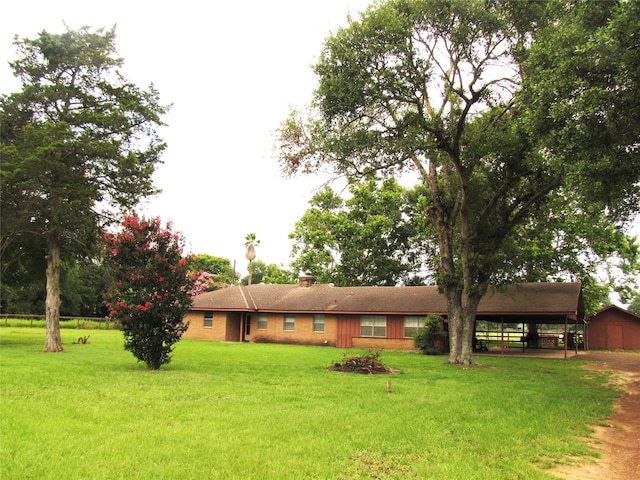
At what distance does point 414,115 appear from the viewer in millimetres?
18125

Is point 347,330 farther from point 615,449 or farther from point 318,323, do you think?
point 615,449

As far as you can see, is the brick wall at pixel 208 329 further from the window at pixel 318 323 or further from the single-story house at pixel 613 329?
the single-story house at pixel 613 329

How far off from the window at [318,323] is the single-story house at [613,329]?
1958 centimetres

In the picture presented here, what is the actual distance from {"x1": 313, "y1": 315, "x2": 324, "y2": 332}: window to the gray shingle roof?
0.74 metres

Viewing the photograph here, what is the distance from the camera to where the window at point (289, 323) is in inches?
1307

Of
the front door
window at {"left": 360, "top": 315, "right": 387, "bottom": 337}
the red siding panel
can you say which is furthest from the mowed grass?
the front door

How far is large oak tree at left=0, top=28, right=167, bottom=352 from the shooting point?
20.9 meters

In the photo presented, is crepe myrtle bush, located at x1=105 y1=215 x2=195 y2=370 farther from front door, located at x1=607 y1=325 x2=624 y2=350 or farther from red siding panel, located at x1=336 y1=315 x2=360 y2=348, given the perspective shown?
front door, located at x1=607 y1=325 x2=624 y2=350

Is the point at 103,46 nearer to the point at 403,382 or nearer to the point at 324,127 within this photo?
the point at 324,127

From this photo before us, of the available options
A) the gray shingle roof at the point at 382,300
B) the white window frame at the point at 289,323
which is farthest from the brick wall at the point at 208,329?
the white window frame at the point at 289,323

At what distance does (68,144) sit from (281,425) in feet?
58.6

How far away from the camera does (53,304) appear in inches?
873

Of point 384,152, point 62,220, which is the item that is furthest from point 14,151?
point 384,152

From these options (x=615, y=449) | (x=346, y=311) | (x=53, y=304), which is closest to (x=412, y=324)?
(x=346, y=311)
